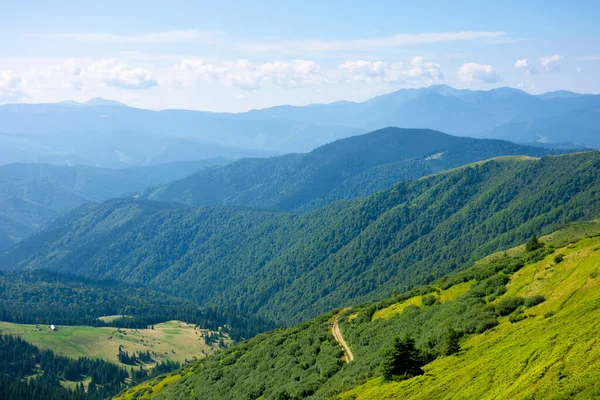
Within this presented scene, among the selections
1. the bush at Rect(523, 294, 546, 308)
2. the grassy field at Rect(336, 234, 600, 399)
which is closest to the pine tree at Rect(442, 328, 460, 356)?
the grassy field at Rect(336, 234, 600, 399)

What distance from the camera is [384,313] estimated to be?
258 feet

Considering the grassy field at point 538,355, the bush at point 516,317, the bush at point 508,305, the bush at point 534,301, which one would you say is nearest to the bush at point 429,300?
the grassy field at point 538,355

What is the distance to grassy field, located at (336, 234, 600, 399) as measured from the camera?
1242 inches

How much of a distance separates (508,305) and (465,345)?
8.26m

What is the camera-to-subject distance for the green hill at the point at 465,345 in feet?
114

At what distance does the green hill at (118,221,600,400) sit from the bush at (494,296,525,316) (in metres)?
0.11

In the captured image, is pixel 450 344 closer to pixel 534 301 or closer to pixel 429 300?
pixel 534 301

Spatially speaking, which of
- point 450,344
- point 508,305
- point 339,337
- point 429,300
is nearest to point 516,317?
point 508,305

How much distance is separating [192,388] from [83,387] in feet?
376

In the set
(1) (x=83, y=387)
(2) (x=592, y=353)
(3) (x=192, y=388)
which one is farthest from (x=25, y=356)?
(2) (x=592, y=353)

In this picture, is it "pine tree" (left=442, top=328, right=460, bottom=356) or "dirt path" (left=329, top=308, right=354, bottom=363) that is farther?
"dirt path" (left=329, top=308, right=354, bottom=363)

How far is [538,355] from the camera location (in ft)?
121

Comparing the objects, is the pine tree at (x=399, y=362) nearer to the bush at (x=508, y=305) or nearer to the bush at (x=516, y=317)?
the bush at (x=516, y=317)

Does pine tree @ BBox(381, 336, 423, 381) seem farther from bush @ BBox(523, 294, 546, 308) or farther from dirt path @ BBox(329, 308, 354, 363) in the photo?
dirt path @ BBox(329, 308, 354, 363)
